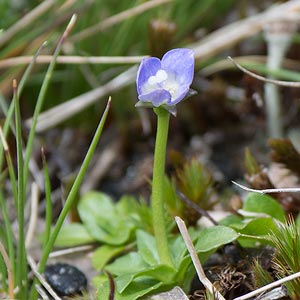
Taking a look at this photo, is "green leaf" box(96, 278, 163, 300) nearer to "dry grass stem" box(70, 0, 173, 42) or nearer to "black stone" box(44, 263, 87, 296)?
"black stone" box(44, 263, 87, 296)

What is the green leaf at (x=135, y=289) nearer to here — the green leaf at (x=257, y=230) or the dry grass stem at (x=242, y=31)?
the green leaf at (x=257, y=230)

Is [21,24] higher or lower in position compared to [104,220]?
higher

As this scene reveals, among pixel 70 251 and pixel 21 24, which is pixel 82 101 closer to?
pixel 21 24

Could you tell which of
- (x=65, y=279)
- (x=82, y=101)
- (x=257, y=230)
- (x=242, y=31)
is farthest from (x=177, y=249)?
(x=242, y=31)

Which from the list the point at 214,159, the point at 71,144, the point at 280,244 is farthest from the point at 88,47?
the point at 280,244

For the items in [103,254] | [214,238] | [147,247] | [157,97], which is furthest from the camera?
[103,254]
